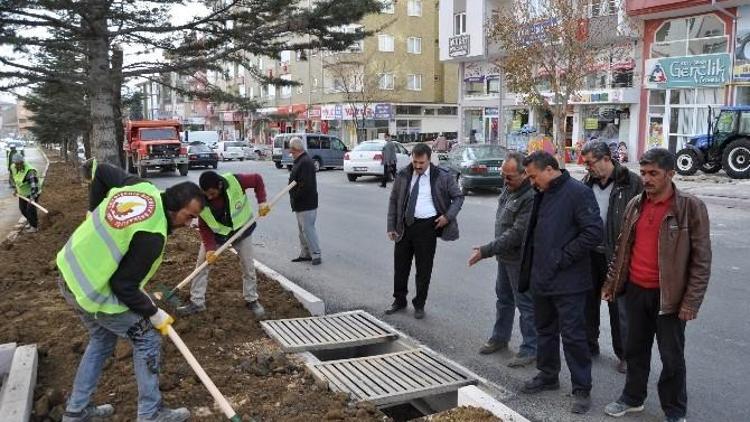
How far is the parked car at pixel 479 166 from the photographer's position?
17297 mm

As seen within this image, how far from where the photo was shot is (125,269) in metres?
3.40

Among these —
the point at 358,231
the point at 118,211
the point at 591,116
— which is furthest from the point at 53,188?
the point at 591,116

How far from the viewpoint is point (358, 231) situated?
12.0 metres

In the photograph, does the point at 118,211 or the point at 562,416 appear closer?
the point at 118,211

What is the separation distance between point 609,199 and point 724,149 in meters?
17.4

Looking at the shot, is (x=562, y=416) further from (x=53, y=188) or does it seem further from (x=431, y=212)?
(x=53, y=188)

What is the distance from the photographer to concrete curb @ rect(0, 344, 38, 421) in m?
3.87

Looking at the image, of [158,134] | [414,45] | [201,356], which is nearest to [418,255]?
[201,356]

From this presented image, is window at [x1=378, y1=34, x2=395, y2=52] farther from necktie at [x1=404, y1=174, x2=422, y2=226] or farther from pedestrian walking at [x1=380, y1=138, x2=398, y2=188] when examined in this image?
necktie at [x1=404, y1=174, x2=422, y2=226]

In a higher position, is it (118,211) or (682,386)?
(118,211)

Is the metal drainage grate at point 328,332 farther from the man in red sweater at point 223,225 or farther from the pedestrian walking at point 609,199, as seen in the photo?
the pedestrian walking at point 609,199

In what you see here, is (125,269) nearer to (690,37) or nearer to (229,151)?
(690,37)

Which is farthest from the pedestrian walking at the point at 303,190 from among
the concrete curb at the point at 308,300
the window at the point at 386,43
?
the window at the point at 386,43

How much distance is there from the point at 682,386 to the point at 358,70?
44662 millimetres
